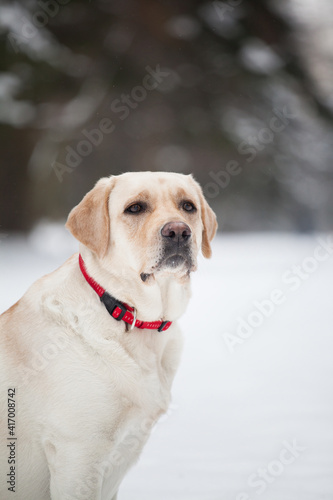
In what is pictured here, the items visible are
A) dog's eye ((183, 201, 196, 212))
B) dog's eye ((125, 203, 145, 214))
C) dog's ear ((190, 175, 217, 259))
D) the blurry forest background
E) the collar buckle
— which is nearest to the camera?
the collar buckle

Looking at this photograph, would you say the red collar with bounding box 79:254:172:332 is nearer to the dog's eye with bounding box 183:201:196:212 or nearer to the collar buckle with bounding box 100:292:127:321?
the collar buckle with bounding box 100:292:127:321

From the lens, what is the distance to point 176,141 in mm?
10195

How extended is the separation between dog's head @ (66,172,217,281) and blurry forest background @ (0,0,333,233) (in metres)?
6.82

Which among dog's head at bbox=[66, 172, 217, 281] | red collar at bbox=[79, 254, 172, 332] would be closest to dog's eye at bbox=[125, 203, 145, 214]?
dog's head at bbox=[66, 172, 217, 281]

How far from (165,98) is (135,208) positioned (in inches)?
353

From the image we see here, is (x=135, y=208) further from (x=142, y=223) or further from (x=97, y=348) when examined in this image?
(x=97, y=348)

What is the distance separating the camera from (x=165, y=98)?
10.2 metres

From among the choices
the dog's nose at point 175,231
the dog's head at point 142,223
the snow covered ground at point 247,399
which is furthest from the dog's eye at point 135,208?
the snow covered ground at point 247,399

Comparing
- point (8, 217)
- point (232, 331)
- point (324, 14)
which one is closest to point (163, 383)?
point (232, 331)

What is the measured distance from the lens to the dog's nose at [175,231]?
164cm

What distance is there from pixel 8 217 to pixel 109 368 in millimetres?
7695

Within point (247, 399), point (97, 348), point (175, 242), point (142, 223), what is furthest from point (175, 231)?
point (247, 399)

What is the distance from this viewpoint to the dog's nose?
5.40 ft

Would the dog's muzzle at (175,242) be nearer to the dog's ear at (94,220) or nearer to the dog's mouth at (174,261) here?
the dog's mouth at (174,261)
